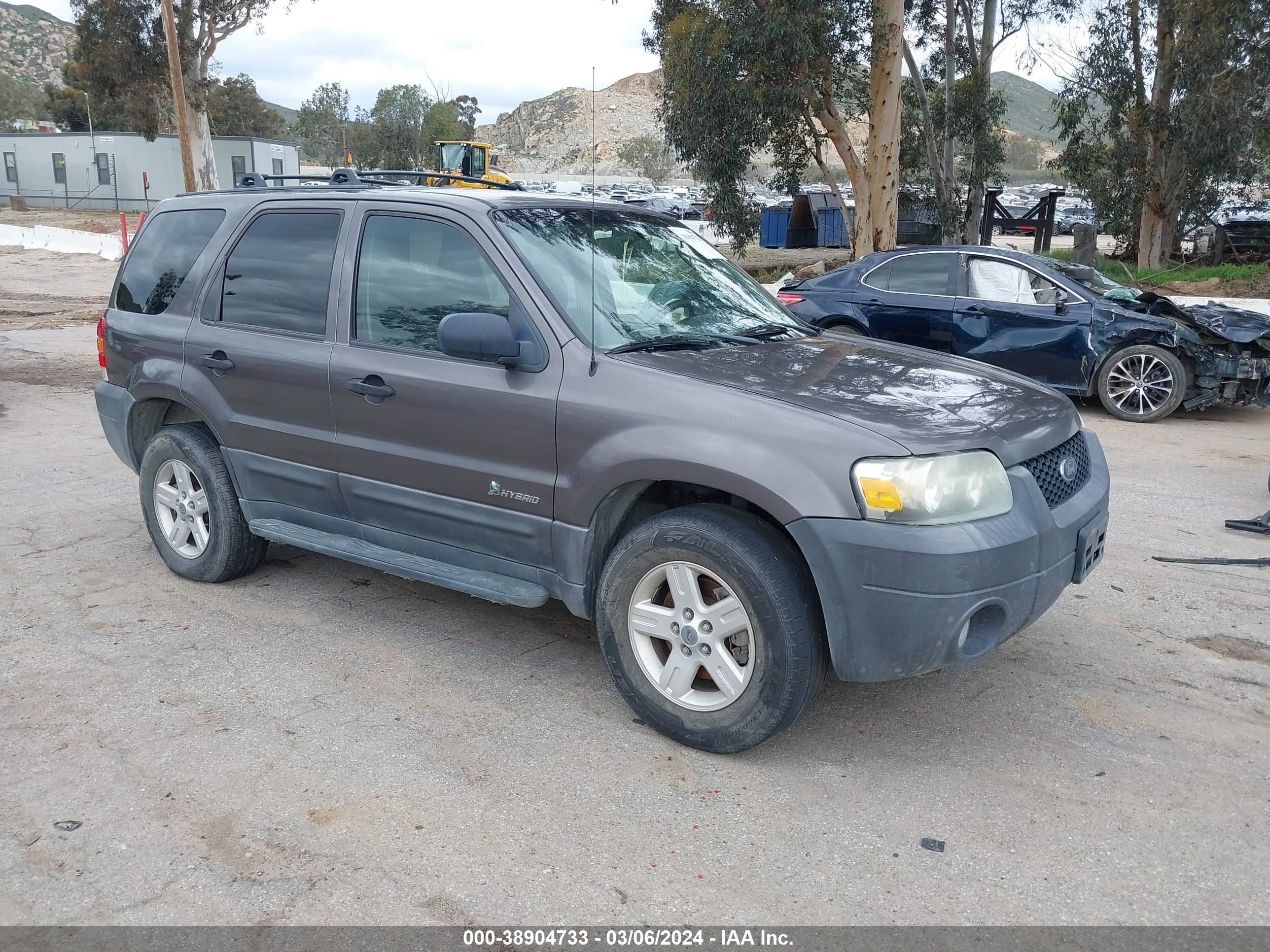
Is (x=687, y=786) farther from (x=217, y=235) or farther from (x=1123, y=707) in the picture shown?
(x=217, y=235)

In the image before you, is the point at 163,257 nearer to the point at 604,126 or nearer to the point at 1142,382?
the point at 1142,382

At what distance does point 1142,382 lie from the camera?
9531mm

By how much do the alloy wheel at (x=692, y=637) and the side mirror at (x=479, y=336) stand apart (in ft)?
3.17

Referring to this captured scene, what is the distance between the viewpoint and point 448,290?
14.0 ft

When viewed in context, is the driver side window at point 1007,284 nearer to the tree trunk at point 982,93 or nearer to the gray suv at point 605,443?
the gray suv at point 605,443

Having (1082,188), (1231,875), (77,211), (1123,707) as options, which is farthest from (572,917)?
(77,211)

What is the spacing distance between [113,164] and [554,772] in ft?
178

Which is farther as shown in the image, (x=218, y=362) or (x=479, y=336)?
(x=218, y=362)

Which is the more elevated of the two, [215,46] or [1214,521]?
[215,46]

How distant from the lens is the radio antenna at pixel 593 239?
3.76 metres

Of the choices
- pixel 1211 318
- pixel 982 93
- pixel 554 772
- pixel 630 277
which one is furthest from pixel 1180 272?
pixel 554 772

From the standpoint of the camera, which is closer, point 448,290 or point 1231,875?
point 1231,875

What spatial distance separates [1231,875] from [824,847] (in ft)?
3.69

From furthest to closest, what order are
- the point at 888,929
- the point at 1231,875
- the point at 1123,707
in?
1. the point at 1123,707
2. the point at 1231,875
3. the point at 888,929
